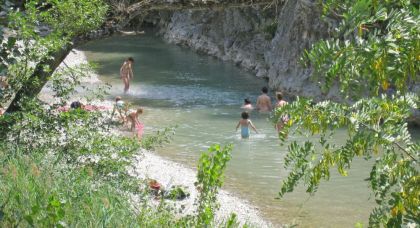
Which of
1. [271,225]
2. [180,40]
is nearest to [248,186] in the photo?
[271,225]

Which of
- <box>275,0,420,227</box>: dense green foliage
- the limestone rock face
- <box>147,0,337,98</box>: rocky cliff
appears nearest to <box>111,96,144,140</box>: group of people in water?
<box>147,0,337,98</box>: rocky cliff

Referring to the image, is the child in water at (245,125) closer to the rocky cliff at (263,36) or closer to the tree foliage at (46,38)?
the rocky cliff at (263,36)

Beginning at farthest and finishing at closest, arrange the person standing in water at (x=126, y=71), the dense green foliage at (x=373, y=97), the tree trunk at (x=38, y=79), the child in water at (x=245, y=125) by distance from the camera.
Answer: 1. the person standing in water at (x=126, y=71)
2. the child in water at (x=245, y=125)
3. the tree trunk at (x=38, y=79)
4. the dense green foliage at (x=373, y=97)

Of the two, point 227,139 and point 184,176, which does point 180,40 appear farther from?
point 184,176

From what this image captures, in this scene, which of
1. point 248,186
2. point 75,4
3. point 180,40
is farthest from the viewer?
point 180,40

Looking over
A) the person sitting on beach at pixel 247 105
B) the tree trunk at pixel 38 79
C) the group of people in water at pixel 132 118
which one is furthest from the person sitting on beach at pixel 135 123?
the tree trunk at pixel 38 79

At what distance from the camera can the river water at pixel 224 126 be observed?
1073 cm

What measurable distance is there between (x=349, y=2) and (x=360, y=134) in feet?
2.21

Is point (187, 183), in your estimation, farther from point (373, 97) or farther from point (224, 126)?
point (373, 97)

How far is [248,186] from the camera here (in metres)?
12.0

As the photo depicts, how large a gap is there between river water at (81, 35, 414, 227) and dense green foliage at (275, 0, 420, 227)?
2.06 meters

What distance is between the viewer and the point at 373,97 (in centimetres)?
354

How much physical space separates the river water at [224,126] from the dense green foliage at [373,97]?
2063mm

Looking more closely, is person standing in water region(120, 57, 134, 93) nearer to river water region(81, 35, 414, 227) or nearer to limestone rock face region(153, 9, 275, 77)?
river water region(81, 35, 414, 227)
